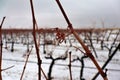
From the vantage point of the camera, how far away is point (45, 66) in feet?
28.9

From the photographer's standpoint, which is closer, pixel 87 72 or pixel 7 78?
pixel 7 78

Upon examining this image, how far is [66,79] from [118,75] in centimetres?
136

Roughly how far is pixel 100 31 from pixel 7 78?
30.1 m

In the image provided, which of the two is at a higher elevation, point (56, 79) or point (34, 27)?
point (34, 27)

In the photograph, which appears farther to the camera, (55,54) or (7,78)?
(55,54)

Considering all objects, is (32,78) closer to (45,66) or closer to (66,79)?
(66,79)

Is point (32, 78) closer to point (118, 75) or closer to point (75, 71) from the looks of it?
point (75, 71)

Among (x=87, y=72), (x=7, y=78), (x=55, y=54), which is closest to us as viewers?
(x=7, y=78)

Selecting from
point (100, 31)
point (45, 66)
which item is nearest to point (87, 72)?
point (45, 66)

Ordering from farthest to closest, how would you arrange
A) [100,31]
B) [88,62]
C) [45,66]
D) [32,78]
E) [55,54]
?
[100,31]
[55,54]
[88,62]
[45,66]
[32,78]

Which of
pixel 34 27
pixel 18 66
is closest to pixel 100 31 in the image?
pixel 18 66

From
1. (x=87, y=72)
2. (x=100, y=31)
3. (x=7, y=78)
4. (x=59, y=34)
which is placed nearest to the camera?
(x=59, y=34)

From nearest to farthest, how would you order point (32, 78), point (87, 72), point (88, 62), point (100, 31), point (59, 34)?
point (59, 34), point (32, 78), point (87, 72), point (88, 62), point (100, 31)

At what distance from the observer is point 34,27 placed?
1.53 feet
